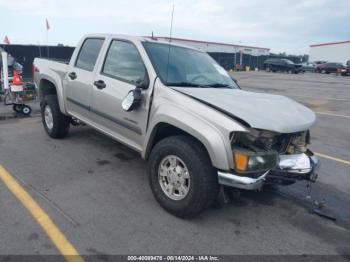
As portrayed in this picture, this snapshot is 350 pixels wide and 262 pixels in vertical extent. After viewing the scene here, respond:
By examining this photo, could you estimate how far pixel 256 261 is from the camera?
283cm

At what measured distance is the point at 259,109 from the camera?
3.27m

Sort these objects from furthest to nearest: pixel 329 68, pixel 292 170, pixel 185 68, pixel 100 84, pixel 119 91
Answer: pixel 329 68 < pixel 100 84 < pixel 185 68 < pixel 119 91 < pixel 292 170

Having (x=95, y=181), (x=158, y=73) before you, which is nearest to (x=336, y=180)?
(x=158, y=73)

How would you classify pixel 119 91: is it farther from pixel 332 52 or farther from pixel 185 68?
pixel 332 52

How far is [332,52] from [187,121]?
68.8 metres

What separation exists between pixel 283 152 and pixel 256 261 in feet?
3.87

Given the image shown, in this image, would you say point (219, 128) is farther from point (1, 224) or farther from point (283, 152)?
point (1, 224)

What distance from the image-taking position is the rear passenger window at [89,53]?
4775 millimetres

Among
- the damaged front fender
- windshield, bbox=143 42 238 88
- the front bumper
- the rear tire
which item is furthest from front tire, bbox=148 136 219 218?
the rear tire

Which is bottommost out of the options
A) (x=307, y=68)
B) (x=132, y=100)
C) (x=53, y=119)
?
(x=53, y=119)

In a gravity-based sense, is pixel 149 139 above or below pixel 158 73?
→ below

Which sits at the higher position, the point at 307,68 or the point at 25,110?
the point at 307,68

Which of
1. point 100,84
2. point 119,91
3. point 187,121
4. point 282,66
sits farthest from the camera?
point 282,66

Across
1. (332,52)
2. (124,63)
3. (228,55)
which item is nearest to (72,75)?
(124,63)
